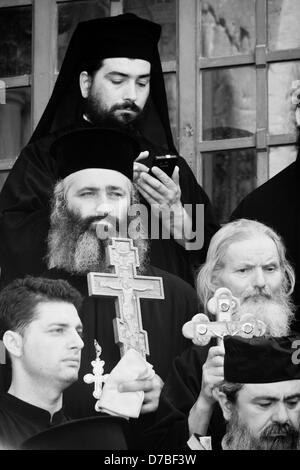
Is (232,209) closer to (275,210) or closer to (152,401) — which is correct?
(275,210)

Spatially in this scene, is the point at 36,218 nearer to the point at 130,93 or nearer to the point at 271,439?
the point at 130,93

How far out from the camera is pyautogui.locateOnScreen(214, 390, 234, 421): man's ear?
11000 millimetres

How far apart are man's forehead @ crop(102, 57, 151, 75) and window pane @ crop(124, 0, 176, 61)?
0.91m

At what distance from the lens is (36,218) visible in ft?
39.2

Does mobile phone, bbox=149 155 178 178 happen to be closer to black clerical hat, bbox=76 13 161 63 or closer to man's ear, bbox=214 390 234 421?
black clerical hat, bbox=76 13 161 63

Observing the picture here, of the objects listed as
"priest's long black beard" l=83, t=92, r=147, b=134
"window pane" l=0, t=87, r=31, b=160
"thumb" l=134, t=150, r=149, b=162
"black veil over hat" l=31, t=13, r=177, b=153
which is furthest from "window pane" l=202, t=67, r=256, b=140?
"window pane" l=0, t=87, r=31, b=160

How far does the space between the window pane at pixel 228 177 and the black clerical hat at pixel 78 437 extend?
7.31 feet

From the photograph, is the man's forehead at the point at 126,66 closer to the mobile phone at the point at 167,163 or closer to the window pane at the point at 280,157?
the mobile phone at the point at 167,163

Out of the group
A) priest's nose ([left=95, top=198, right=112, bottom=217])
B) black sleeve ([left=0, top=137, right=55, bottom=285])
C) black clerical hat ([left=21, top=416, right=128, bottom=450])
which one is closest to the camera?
black clerical hat ([left=21, top=416, right=128, bottom=450])

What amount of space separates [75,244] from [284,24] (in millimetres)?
2368

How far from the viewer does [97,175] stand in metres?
11.8

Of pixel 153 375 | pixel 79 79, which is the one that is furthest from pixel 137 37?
pixel 153 375

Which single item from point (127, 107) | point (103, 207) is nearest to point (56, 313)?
point (103, 207)

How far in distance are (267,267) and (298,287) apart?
36cm
